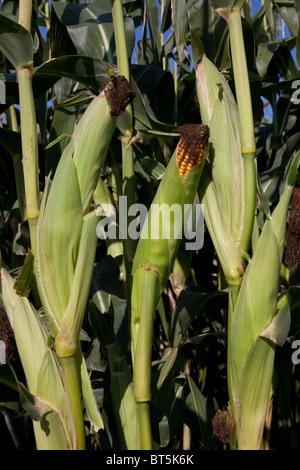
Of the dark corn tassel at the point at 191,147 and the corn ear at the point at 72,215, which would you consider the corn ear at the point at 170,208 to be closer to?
the dark corn tassel at the point at 191,147

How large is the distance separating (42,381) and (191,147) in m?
0.49

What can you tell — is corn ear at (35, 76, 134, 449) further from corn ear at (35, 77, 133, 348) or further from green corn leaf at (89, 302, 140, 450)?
green corn leaf at (89, 302, 140, 450)

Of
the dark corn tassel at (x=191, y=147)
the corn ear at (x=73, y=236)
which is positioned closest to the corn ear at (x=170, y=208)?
the dark corn tassel at (x=191, y=147)

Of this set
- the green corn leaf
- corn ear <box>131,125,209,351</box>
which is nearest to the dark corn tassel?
corn ear <box>131,125,209,351</box>

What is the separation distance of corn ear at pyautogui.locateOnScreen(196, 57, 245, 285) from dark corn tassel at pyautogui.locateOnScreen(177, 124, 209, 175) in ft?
0.24

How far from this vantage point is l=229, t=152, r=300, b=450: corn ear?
90cm

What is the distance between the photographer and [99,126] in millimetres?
900

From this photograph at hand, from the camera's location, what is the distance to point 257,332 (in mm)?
905

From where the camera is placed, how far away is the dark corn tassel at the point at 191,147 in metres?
0.92

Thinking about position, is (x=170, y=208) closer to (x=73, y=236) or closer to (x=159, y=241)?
(x=159, y=241)

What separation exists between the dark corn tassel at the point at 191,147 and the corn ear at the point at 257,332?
177 mm

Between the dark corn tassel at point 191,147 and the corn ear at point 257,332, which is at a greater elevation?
the dark corn tassel at point 191,147

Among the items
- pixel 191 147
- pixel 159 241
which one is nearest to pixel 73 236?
pixel 159 241

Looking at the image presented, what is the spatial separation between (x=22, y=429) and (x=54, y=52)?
1.04m
